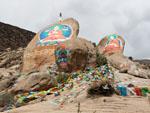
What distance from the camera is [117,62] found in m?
16.4

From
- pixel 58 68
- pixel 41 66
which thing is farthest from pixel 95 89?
pixel 41 66

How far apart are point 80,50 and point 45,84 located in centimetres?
258

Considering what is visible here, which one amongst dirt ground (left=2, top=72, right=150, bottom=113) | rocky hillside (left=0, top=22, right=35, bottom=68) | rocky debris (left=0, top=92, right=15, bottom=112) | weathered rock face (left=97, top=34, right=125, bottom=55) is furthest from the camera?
rocky hillside (left=0, top=22, right=35, bottom=68)

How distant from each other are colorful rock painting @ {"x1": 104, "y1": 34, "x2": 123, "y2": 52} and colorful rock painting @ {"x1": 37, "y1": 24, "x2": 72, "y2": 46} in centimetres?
402

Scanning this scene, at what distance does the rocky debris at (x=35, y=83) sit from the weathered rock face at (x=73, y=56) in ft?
5.51

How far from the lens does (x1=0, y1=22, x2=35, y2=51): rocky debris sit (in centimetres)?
2939

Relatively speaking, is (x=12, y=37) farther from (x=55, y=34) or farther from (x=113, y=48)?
(x=55, y=34)

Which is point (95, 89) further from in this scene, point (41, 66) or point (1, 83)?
point (41, 66)

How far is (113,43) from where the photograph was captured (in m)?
20.2

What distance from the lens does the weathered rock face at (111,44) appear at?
19844 mm

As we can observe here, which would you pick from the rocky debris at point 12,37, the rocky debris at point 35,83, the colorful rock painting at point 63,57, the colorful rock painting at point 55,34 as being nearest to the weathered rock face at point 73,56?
the colorful rock painting at point 63,57

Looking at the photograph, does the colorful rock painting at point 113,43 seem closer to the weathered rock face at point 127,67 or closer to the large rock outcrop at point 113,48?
the large rock outcrop at point 113,48

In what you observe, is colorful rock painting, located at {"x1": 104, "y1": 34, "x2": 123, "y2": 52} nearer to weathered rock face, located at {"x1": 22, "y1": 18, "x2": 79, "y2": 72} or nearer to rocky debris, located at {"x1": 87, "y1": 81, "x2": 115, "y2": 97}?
weathered rock face, located at {"x1": 22, "y1": 18, "x2": 79, "y2": 72}

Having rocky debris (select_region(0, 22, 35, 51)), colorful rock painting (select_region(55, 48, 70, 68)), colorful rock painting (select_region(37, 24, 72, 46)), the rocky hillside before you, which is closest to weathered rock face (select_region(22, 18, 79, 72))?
colorful rock painting (select_region(37, 24, 72, 46))
